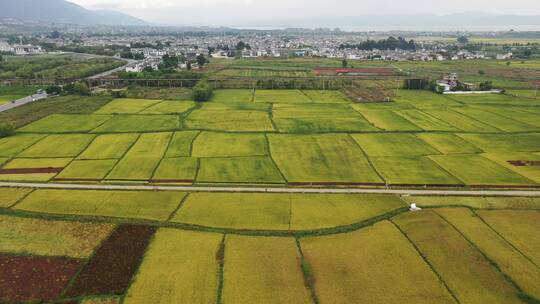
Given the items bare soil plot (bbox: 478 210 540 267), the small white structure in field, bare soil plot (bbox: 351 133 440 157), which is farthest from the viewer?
bare soil plot (bbox: 351 133 440 157)

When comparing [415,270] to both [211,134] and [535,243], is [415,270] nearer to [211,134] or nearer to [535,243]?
[535,243]

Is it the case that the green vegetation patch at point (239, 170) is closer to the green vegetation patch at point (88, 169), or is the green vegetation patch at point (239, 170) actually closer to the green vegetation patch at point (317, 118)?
the green vegetation patch at point (88, 169)

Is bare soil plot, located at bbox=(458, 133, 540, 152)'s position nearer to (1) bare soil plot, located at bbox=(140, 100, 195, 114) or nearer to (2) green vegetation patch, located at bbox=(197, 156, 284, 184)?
(2) green vegetation patch, located at bbox=(197, 156, 284, 184)

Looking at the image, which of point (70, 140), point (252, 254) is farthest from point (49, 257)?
point (70, 140)

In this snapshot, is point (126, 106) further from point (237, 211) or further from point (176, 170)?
point (237, 211)

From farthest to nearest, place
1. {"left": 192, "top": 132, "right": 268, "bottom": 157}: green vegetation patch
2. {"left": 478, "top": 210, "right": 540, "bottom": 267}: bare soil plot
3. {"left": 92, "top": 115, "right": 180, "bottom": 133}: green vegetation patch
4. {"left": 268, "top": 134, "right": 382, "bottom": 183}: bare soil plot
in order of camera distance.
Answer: {"left": 92, "top": 115, "right": 180, "bottom": 133}: green vegetation patch
{"left": 192, "top": 132, "right": 268, "bottom": 157}: green vegetation patch
{"left": 268, "top": 134, "right": 382, "bottom": 183}: bare soil plot
{"left": 478, "top": 210, "right": 540, "bottom": 267}: bare soil plot

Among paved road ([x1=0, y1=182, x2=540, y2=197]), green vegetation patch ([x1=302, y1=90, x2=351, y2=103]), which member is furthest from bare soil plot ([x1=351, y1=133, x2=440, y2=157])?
green vegetation patch ([x1=302, y1=90, x2=351, y2=103])
